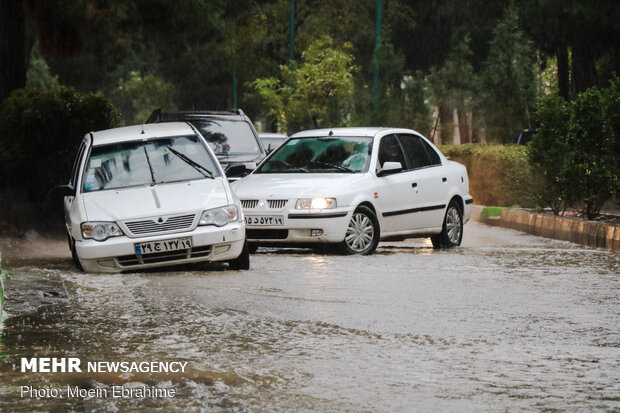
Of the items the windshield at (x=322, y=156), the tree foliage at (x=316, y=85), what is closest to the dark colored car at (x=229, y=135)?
the windshield at (x=322, y=156)

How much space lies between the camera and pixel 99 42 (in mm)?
24109

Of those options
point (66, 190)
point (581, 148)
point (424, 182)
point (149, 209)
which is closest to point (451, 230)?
point (424, 182)

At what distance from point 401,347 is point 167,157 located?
576 cm

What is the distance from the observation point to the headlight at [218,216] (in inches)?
446

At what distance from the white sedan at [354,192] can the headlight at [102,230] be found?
255cm

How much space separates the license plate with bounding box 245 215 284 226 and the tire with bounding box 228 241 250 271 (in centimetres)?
164

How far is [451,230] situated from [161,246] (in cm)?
542

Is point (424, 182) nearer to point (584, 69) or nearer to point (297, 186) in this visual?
point (297, 186)

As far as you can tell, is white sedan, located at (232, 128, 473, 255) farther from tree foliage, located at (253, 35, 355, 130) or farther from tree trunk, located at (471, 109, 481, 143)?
tree foliage, located at (253, 35, 355, 130)

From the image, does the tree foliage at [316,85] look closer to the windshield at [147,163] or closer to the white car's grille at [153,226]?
the windshield at [147,163]

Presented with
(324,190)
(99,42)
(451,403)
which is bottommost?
(451,403)

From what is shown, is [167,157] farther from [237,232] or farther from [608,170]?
[608,170]

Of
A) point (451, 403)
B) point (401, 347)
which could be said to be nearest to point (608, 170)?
point (401, 347)

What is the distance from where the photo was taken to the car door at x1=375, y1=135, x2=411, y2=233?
46.1ft
